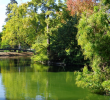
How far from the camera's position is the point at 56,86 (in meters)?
13.8

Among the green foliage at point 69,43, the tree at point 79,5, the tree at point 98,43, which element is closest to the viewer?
the tree at point 98,43

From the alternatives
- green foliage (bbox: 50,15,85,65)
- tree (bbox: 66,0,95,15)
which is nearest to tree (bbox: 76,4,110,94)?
green foliage (bbox: 50,15,85,65)

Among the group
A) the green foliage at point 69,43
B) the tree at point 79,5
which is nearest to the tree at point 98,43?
the green foliage at point 69,43

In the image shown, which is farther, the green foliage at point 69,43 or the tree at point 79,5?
the tree at point 79,5

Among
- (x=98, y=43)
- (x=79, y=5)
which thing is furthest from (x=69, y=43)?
(x=98, y=43)

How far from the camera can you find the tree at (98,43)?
9.69 m

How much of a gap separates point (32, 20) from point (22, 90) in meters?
18.1

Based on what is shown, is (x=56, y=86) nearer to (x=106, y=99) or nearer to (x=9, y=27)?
(x=106, y=99)

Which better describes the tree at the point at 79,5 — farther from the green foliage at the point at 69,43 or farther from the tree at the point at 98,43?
the tree at the point at 98,43

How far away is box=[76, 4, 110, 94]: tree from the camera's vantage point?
969cm

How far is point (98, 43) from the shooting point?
9.79m

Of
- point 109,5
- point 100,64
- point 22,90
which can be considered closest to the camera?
point 109,5

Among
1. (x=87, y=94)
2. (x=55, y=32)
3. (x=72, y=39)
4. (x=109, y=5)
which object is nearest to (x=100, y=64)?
(x=87, y=94)

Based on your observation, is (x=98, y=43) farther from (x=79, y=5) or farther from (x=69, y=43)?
(x=79, y=5)
